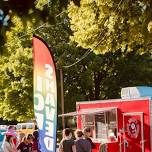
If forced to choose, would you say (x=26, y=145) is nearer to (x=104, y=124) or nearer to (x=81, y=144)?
(x=81, y=144)

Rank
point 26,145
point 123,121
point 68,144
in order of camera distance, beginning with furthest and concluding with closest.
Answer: point 123,121
point 26,145
point 68,144

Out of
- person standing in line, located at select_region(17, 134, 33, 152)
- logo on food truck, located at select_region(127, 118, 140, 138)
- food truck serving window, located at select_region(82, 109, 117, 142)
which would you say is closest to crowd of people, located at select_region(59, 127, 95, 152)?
person standing in line, located at select_region(17, 134, 33, 152)

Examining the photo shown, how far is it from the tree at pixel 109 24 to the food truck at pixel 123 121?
2.95 m

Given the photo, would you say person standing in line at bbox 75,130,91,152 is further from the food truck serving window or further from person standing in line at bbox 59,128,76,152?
the food truck serving window

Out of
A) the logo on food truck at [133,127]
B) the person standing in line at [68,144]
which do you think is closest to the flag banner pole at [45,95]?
the person standing in line at [68,144]

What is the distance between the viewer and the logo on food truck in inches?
878

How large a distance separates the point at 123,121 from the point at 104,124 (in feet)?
4.12

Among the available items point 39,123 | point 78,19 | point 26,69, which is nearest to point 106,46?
point 78,19

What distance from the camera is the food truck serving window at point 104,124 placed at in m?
23.5

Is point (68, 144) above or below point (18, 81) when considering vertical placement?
below

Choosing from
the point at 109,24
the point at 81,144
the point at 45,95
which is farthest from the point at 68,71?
the point at 45,95

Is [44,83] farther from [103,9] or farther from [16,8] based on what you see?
[103,9]

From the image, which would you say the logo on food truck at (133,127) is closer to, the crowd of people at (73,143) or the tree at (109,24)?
the tree at (109,24)

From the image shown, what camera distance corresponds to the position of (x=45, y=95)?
10.9 metres
